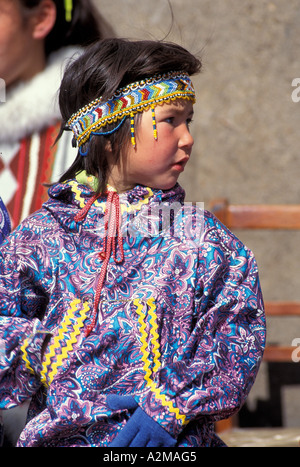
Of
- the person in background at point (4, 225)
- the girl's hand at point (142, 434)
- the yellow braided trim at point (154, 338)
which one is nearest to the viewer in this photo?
the girl's hand at point (142, 434)

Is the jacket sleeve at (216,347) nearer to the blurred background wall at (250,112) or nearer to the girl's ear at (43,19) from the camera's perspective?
the girl's ear at (43,19)

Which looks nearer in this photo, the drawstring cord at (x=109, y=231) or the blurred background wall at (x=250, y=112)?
the drawstring cord at (x=109, y=231)

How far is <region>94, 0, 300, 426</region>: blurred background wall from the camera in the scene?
11.2ft

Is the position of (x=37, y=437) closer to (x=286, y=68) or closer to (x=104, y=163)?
(x=104, y=163)

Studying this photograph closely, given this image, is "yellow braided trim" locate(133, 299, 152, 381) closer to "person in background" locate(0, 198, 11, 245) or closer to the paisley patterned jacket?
the paisley patterned jacket

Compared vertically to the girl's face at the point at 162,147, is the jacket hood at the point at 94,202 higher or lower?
lower

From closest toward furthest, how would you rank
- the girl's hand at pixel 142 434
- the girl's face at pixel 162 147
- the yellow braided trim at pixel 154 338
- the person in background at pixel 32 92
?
the girl's hand at pixel 142 434 < the yellow braided trim at pixel 154 338 < the girl's face at pixel 162 147 < the person in background at pixel 32 92

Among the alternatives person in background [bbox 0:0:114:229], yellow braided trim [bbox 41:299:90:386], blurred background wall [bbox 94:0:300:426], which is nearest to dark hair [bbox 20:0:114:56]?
person in background [bbox 0:0:114:229]

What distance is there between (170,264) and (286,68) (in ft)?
6.69

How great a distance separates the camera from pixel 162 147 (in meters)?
1.70

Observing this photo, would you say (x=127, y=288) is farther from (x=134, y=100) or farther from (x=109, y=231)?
(x=134, y=100)

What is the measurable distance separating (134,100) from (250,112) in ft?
6.07

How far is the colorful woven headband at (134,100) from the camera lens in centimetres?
170

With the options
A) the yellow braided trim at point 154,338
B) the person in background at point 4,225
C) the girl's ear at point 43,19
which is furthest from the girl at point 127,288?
the girl's ear at point 43,19
